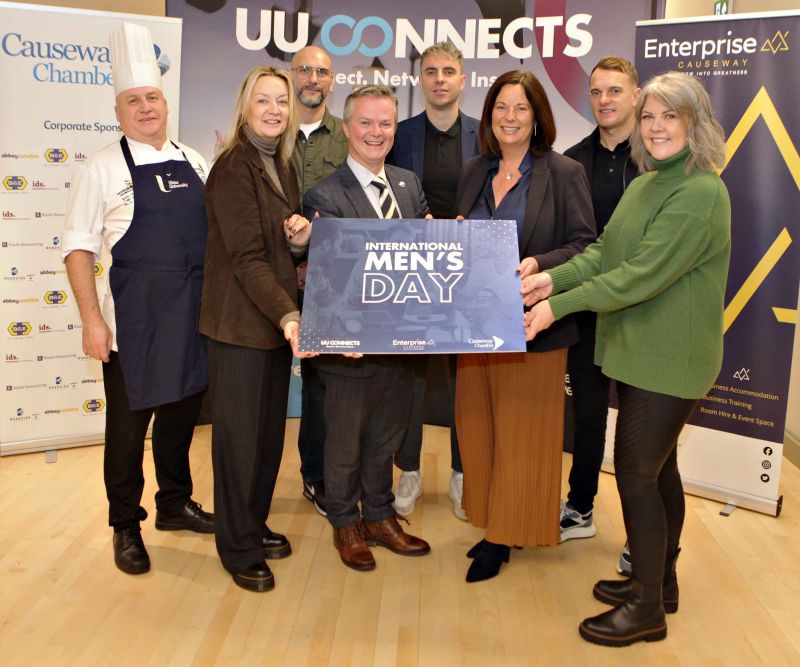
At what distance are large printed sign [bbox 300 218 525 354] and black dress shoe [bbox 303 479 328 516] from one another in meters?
1.29

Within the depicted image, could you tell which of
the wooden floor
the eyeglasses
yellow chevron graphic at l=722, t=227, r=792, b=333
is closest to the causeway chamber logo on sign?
the eyeglasses

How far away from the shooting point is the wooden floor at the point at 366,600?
2566 millimetres

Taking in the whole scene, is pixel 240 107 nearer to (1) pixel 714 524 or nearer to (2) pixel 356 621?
(2) pixel 356 621

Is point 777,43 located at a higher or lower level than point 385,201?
higher

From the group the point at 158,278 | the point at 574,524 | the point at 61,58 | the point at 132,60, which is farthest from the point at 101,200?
the point at 574,524

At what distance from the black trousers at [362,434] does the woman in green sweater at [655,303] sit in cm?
65

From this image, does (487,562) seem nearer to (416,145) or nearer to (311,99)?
(416,145)

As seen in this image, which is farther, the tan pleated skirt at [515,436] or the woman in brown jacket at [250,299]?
the tan pleated skirt at [515,436]

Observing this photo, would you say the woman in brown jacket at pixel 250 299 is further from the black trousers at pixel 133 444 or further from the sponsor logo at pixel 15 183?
the sponsor logo at pixel 15 183

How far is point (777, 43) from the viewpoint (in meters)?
3.45

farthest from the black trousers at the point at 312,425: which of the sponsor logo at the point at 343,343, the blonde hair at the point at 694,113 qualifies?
the blonde hair at the point at 694,113

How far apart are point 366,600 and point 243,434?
72 centimetres

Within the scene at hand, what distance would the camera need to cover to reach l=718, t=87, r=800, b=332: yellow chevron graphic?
3467 millimetres

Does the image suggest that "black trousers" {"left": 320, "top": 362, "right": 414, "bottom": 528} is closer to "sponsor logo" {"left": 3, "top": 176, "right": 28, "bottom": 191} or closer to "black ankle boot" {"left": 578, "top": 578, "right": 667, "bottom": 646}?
"black ankle boot" {"left": 578, "top": 578, "right": 667, "bottom": 646}
